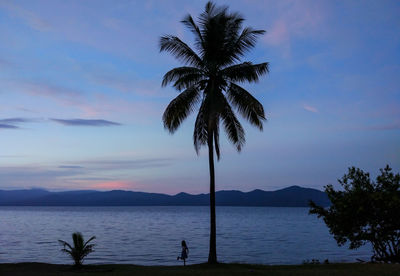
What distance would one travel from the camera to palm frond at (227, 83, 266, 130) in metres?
24.1

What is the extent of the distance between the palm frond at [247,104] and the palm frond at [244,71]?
1.74 ft

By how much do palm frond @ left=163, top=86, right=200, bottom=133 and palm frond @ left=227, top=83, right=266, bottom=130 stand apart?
2.16 m

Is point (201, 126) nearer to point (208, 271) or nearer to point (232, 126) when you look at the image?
point (232, 126)

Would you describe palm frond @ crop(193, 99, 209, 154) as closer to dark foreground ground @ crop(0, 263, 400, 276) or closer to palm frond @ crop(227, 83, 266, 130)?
palm frond @ crop(227, 83, 266, 130)

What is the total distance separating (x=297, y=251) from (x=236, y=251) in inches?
318

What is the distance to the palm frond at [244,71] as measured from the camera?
24219mm

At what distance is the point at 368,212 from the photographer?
25.0 meters

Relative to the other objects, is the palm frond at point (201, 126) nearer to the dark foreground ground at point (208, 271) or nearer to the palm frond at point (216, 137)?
the palm frond at point (216, 137)

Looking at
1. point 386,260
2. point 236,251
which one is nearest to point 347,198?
point 386,260

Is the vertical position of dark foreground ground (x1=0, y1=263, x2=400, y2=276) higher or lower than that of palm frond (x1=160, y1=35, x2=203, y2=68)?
lower

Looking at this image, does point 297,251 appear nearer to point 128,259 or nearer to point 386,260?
point 128,259

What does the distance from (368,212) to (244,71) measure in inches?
449

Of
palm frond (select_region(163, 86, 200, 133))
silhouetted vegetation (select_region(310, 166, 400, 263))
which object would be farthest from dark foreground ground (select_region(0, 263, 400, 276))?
palm frond (select_region(163, 86, 200, 133))

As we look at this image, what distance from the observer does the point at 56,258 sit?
42.6m
